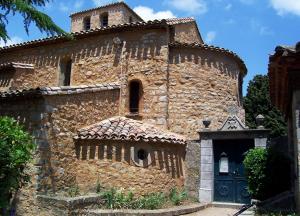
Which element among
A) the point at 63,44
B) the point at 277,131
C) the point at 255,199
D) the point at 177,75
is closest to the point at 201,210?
the point at 255,199

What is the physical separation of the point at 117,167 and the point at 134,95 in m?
4.18

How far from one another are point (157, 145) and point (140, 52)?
4.62m

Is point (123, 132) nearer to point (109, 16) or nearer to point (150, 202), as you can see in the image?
point (150, 202)

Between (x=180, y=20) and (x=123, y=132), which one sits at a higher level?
(x=180, y=20)

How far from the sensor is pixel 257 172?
11.2 m

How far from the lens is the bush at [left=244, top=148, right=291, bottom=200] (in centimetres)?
1115

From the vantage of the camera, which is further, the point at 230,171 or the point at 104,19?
the point at 104,19

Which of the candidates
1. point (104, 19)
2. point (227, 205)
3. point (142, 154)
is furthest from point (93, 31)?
point (104, 19)

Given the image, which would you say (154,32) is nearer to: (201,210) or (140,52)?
(140,52)

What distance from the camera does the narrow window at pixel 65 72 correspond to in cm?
1606

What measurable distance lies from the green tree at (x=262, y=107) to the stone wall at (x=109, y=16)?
1078 cm

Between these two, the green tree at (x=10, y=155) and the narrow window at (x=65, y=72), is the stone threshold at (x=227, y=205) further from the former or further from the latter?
the narrow window at (x=65, y=72)

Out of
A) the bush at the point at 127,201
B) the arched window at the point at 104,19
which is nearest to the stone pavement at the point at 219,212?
the bush at the point at 127,201

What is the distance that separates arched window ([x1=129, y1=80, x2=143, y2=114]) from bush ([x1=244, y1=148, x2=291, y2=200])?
513 cm
